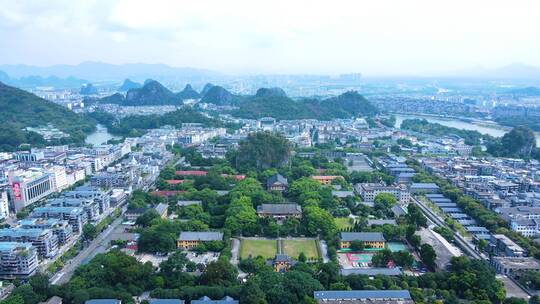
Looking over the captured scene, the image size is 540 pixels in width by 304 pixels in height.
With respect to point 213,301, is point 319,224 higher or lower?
higher

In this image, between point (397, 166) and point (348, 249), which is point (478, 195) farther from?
point (348, 249)

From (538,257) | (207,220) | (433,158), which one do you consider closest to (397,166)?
(433,158)

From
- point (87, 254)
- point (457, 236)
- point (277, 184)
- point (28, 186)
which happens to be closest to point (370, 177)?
point (277, 184)

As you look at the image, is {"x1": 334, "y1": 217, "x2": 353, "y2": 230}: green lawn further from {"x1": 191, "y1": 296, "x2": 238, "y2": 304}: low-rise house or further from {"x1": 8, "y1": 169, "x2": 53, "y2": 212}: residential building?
{"x1": 8, "y1": 169, "x2": 53, "y2": 212}: residential building

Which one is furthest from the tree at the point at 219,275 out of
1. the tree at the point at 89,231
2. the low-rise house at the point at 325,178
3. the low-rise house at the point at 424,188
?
the low-rise house at the point at 424,188

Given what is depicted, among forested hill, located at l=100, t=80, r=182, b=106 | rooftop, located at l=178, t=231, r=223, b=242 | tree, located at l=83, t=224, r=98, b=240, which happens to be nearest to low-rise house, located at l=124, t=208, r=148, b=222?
tree, located at l=83, t=224, r=98, b=240

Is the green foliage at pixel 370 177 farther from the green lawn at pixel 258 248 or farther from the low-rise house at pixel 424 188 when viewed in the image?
the green lawn at pixel 258 248

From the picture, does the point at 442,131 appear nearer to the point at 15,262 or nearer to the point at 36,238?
the point at 36,238
